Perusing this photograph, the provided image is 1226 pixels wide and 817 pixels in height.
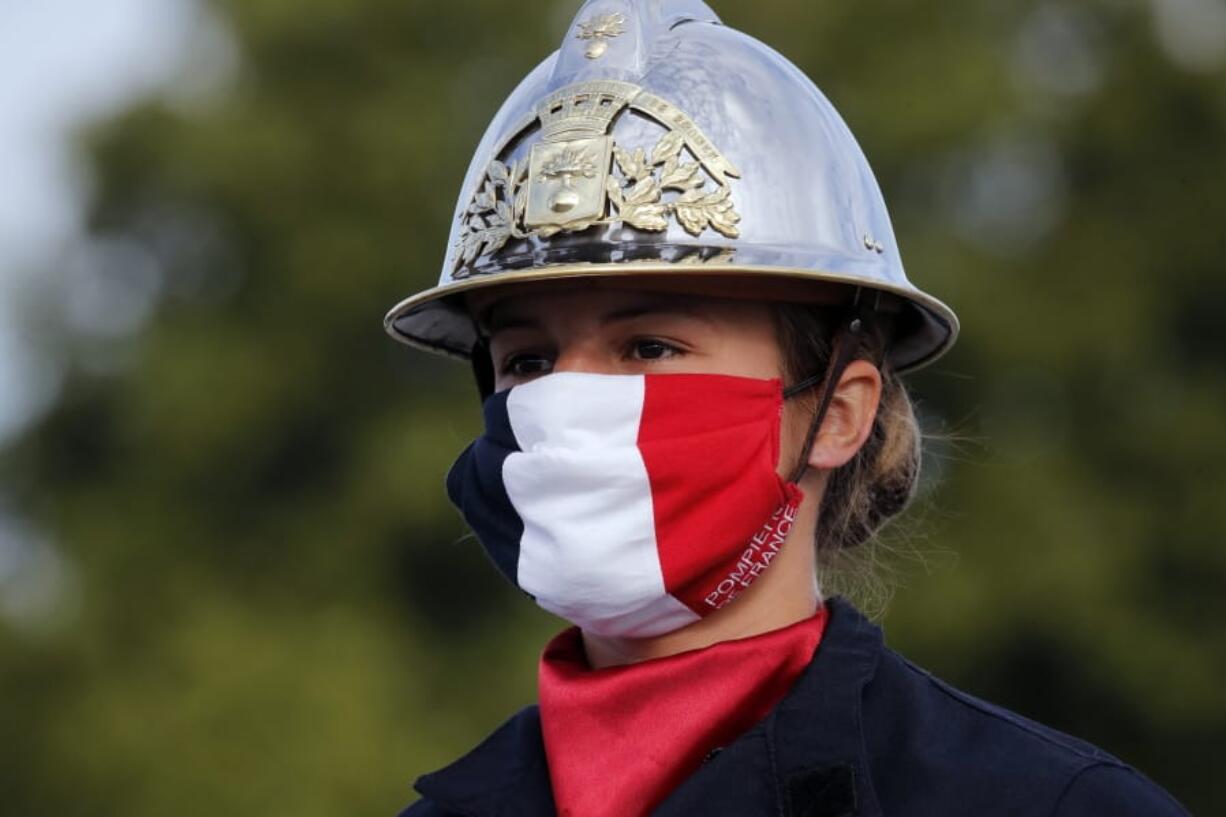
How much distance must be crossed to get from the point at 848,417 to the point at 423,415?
13944mm

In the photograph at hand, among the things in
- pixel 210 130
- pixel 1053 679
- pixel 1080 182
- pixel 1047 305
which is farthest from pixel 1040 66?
pixel 210 130

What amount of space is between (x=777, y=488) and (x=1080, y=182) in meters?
15.1

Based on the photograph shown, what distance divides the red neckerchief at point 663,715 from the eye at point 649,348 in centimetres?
55

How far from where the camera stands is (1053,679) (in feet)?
55.9

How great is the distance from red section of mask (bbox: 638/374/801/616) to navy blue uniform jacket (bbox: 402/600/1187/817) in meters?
0.22

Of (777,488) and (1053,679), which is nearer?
(777,488)

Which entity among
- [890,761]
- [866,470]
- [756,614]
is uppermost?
[866,470]

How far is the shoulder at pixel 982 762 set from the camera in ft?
12.4

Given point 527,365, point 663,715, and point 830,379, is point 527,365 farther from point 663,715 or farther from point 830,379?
point 663,715

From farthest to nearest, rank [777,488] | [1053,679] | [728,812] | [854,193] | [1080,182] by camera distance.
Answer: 1. [1080,182]
2. [1053,679]
3. [854,193]
4. [777,488]
5. [728,812]

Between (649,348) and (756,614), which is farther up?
(649,348)

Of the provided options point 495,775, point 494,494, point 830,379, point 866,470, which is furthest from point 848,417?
point 495,775

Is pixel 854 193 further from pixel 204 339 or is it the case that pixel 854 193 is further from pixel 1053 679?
pixel 204 339

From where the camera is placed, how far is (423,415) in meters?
18.3
